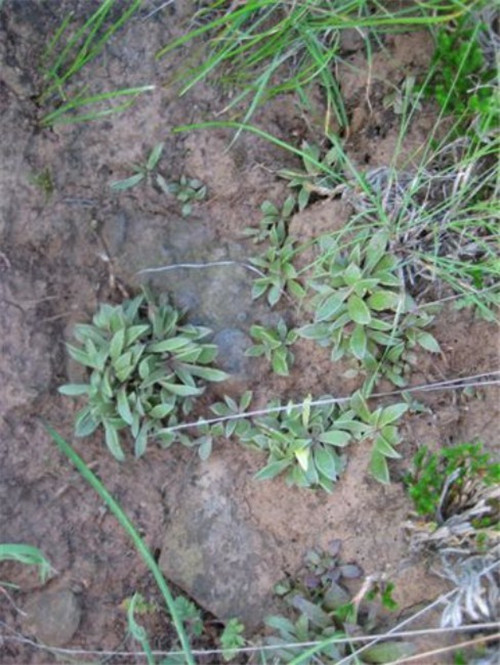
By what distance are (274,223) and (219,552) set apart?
1.03 meters

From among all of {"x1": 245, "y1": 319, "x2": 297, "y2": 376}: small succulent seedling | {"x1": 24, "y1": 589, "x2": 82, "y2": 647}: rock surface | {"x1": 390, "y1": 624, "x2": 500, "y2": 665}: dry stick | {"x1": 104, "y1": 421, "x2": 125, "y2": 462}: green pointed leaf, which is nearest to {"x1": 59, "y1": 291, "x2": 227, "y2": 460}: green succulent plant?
{"x1": 104, "y1": 421, "x2": 125, "y2": 462}: green pointed leaf

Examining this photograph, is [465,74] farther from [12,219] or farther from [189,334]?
[12,219]

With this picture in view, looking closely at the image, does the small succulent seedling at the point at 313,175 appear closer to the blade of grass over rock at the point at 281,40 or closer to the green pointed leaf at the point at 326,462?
the blade of grass over rock at the point at 281,40

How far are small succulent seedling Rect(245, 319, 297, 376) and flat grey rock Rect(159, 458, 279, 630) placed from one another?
1.17ft

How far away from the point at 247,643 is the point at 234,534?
0.32 m

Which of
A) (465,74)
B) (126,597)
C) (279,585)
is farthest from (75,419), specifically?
(465,74)

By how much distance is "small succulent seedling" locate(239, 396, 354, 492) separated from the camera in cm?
240

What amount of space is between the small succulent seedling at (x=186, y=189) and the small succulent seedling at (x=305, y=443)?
0.72 meters

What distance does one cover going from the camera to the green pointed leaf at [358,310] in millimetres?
2352

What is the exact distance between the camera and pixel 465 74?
2.21 m

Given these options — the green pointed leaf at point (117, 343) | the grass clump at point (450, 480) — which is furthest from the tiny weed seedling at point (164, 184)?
the grass clump at point (450, 480)

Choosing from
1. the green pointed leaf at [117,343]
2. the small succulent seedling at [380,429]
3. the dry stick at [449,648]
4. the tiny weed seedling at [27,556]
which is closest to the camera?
the dry stick at [449,648]

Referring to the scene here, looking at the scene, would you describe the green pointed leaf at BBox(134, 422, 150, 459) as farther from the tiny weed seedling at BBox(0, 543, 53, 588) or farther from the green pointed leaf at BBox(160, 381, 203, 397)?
the tiny weed seedling at BBox(0, 543, 53, 588)

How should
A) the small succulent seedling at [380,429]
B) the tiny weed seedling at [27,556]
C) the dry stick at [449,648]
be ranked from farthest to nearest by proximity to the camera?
the small succulent seedling at [380,429]
the tiny weed seedling at [27,556]
the dry stick at [449,648]
